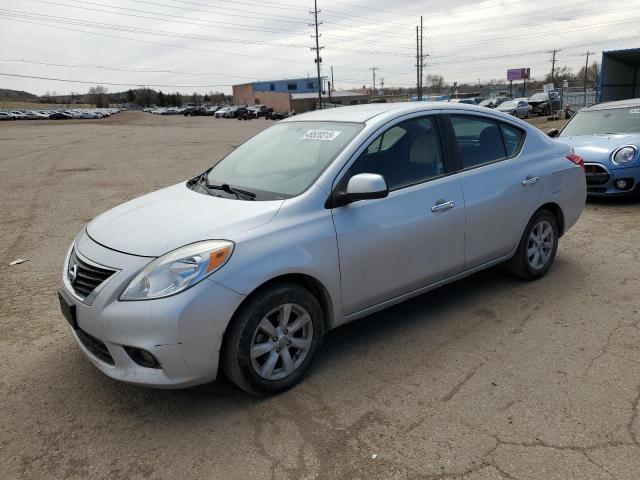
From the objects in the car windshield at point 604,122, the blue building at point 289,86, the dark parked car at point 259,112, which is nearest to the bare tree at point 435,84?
the blue building at point 289,86

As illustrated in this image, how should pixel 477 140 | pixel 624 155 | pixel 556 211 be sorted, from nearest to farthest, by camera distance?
pixel 477 140 < pixel 556 211 < pixel 624 155

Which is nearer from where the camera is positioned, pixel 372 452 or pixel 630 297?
pixel 372 452

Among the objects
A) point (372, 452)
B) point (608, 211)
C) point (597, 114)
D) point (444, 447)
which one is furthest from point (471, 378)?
point (597, 114)

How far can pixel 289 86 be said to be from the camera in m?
120

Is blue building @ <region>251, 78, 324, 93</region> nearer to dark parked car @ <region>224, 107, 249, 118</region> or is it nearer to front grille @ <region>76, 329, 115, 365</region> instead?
dark parked car @ <region>224, 107, 249, 118</region>

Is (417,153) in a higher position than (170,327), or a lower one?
higher

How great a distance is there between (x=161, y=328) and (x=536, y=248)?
3.54 metres

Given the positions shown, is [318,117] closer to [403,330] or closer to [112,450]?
[403,330]

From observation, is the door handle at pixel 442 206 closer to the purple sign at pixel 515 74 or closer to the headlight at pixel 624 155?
the headlight at pixel 624 155

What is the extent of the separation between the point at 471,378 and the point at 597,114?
25.8 feet

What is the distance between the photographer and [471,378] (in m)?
3.25

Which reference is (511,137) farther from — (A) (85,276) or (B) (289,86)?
(B) (289,86)

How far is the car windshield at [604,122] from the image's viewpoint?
858 centimetres

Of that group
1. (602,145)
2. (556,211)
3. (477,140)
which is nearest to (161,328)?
(477,140)
